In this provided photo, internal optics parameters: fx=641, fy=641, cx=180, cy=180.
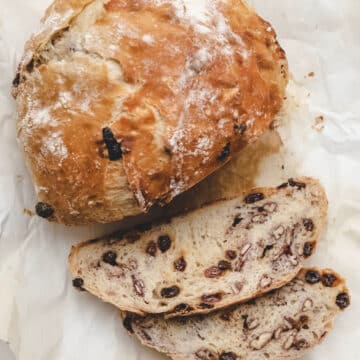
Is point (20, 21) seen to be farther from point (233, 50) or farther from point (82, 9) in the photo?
point (233, 50)

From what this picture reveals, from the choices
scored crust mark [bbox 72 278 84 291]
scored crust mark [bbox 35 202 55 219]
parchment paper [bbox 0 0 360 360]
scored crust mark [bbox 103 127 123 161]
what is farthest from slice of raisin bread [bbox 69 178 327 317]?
scored crust mark [bbox 103 127 123 161]

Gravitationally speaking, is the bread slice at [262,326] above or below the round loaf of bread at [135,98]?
below

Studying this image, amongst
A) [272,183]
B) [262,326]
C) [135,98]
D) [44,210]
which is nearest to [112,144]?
[135,98]

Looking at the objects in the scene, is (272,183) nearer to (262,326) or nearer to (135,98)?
(262,326)

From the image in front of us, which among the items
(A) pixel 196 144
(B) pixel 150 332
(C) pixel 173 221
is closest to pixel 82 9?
(A) pixel 196 144

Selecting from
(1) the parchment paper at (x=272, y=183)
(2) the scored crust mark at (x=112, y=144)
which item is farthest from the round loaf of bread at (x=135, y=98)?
(1) the parchment paper at (x=272, y=183)

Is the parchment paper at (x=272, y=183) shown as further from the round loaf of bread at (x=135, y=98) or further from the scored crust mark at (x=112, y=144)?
the scored crust mark at (x=112, y=144)
